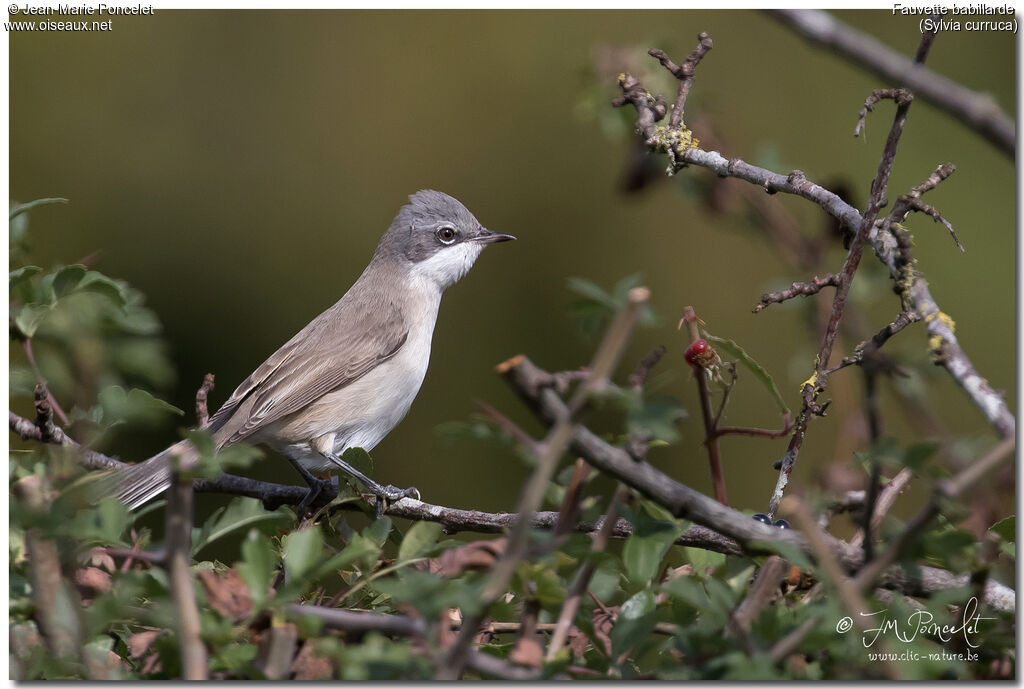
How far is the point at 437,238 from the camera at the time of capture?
5.27 m

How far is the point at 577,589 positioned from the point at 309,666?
442 mm

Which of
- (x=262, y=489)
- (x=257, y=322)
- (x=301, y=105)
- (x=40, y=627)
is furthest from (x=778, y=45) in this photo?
(x=40, y=627)

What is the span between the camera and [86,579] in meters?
1.65

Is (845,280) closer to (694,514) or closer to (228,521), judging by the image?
(694,514)

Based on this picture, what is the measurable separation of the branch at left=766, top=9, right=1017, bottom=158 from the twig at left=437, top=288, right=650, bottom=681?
399 mm

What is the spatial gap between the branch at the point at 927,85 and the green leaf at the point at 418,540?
1.10 meters

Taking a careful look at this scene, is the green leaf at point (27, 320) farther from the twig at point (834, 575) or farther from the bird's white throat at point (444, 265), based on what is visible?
the bird's white throat at point (444, 265)

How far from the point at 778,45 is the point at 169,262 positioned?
399 centimetres

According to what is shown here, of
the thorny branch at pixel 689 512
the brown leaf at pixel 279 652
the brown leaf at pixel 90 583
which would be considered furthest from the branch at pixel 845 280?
the brown leaf at pixel 90 583

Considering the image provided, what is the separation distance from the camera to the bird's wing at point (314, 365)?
423 cm

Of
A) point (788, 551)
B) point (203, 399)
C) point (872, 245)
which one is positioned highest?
point (872, 245)

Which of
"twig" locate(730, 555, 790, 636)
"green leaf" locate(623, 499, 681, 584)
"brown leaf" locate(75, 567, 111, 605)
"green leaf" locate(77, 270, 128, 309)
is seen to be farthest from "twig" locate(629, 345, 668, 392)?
"green leaf" locate(77, 270, 128, 309)

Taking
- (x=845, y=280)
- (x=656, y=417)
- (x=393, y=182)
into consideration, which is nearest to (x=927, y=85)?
(x=656, y=417)

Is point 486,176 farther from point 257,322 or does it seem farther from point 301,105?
point 257,322
